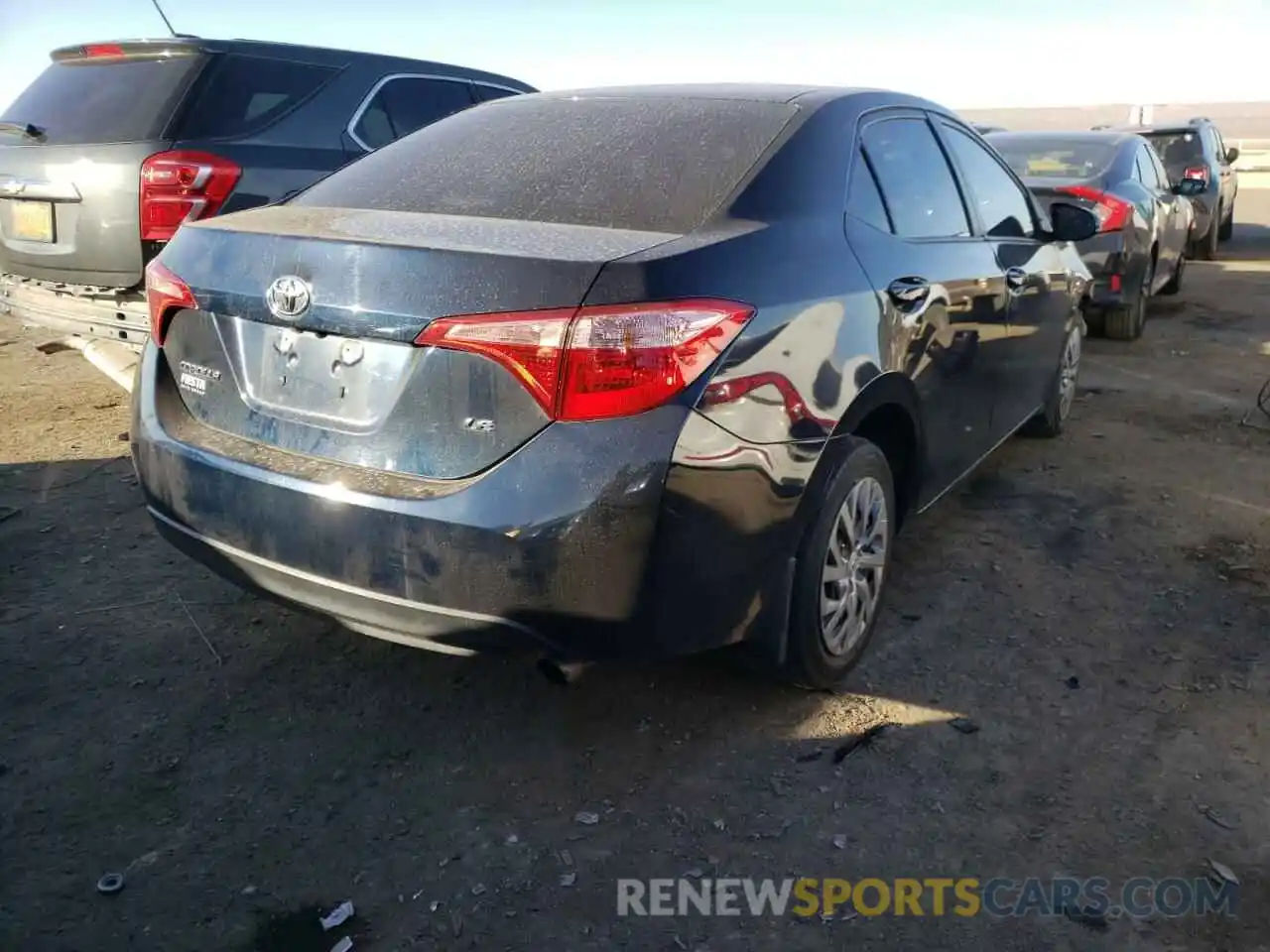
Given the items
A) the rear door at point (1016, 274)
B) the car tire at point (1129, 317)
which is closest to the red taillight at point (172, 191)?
the rear door at point (1016, 274)

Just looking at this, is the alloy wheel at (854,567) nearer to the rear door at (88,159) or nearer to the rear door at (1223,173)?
the rear door at (88,159)

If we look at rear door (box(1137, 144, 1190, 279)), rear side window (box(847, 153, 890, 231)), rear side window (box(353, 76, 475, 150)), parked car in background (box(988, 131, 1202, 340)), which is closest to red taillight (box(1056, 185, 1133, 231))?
parked car in background (box(988, 131, 1202, 340))

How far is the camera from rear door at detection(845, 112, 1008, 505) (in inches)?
120

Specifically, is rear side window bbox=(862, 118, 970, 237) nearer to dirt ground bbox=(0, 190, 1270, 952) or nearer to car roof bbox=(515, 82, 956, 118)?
car roof bbox=(515, 82, 956, 118)

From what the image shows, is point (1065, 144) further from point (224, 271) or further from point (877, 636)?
point (224, 271)

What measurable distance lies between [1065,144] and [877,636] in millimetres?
6004

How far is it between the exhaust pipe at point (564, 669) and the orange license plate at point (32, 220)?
383cm

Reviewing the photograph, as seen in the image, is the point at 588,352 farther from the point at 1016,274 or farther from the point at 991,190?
the point at 991,190

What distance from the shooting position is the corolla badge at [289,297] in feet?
7.88

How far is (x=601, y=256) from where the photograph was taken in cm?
227

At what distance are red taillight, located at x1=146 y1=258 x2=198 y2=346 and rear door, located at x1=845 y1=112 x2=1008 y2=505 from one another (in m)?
1.70

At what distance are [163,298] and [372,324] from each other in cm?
78

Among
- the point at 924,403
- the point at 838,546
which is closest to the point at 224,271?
the point at 838,546

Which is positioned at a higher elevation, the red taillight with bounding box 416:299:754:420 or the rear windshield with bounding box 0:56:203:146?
the rear windshield with bounding box 0:56:203:146
